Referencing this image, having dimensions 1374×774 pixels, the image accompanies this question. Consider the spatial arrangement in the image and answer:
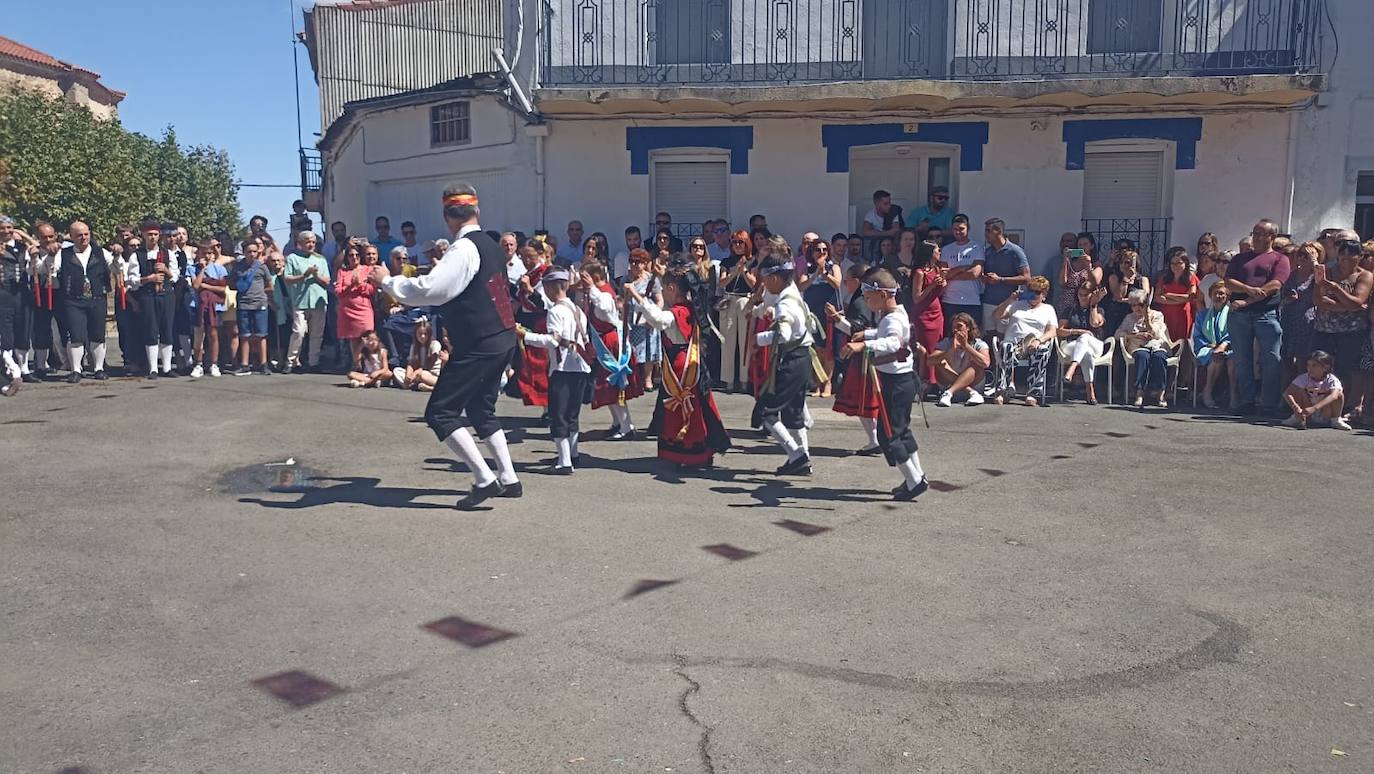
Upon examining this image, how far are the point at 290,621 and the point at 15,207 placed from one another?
79.4 ft

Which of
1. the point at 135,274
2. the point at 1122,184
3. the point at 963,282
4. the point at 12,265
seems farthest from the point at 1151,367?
the point at 12,265

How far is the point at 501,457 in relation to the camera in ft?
23.9

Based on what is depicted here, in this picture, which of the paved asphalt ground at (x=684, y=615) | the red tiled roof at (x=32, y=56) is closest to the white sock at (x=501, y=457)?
the paved asphalt ground at (x=684, y=615)

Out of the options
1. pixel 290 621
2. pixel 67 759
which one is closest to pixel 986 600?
pixel 290 621

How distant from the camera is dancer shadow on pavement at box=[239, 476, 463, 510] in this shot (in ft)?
23.9

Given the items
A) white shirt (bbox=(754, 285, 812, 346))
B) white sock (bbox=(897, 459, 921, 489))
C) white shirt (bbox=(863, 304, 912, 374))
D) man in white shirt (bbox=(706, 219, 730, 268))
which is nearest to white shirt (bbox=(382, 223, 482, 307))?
white shirt (bbox=(754, 285, 812, 346))

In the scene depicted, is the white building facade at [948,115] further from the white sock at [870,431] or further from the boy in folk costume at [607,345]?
the white sock at [870,431]

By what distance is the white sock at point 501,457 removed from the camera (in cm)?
724

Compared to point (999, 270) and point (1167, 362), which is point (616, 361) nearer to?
point (999, 270)

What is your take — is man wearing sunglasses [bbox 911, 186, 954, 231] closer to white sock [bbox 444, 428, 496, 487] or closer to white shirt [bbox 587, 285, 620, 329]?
white shirt [bbox 587, 285, 620, 329]

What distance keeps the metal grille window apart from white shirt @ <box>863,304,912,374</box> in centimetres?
1081

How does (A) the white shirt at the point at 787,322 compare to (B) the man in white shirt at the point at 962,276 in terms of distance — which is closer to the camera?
(A) the white shirt at the point at 787,322

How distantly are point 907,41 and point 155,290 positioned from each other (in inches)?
401

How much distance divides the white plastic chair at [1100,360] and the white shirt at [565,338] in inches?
243
